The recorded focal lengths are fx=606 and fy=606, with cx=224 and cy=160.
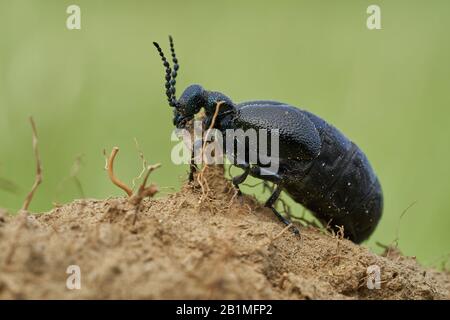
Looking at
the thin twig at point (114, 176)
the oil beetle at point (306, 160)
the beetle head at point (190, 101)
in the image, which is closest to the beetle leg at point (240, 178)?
the oil beetle at point (306, 160)

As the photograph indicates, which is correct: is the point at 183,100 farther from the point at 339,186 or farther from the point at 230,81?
the point at 230,81

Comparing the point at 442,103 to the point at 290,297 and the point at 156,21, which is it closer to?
the point at 156,21

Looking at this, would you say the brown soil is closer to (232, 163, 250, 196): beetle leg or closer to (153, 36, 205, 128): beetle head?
(232, 163, 250, 196): beetle leg

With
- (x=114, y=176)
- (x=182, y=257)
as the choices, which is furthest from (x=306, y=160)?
(x=182, y=257)

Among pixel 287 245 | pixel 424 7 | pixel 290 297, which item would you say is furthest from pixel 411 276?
pixel 424 7

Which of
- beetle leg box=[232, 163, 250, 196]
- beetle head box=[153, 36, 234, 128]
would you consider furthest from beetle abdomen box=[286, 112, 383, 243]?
beetle head box=[153, 36, 234, 128]

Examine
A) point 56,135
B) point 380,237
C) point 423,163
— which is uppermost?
point 56,135

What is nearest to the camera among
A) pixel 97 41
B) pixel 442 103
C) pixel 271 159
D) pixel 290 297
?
pixel 290 297

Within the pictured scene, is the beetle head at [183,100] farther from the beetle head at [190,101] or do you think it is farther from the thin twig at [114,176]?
the thin twig at [114,176]
